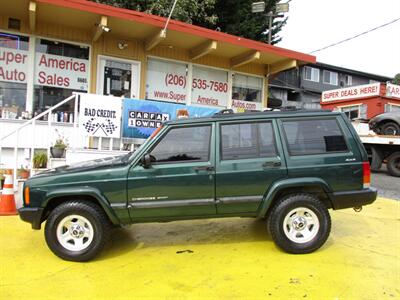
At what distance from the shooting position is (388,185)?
1140 centimetres

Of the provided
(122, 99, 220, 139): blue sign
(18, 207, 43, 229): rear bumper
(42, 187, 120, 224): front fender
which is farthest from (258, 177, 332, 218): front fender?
(122, 99, 220, 139): blue sign

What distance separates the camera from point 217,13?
55.6 feet

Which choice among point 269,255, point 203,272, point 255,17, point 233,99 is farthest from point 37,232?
point 255,17

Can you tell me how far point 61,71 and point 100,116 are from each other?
2289 mm

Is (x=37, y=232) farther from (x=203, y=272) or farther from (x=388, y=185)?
(x=388, y=185)

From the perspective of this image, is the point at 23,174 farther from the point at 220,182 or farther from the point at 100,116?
the point at 220,182

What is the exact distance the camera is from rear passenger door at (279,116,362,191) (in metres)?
4.74

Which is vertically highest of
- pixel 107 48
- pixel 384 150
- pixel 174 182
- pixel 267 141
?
pixel 107 48

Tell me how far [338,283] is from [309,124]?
2005 millimetres

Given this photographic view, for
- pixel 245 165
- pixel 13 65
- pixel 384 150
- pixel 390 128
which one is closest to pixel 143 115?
pixel 13 65

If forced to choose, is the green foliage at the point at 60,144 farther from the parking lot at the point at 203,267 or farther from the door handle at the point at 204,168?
the door handle at the point at 204,168

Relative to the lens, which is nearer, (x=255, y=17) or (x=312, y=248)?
(x=312, y=248)

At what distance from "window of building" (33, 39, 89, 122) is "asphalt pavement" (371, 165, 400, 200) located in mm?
8164

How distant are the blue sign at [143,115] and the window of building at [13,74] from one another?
96.9 inches
